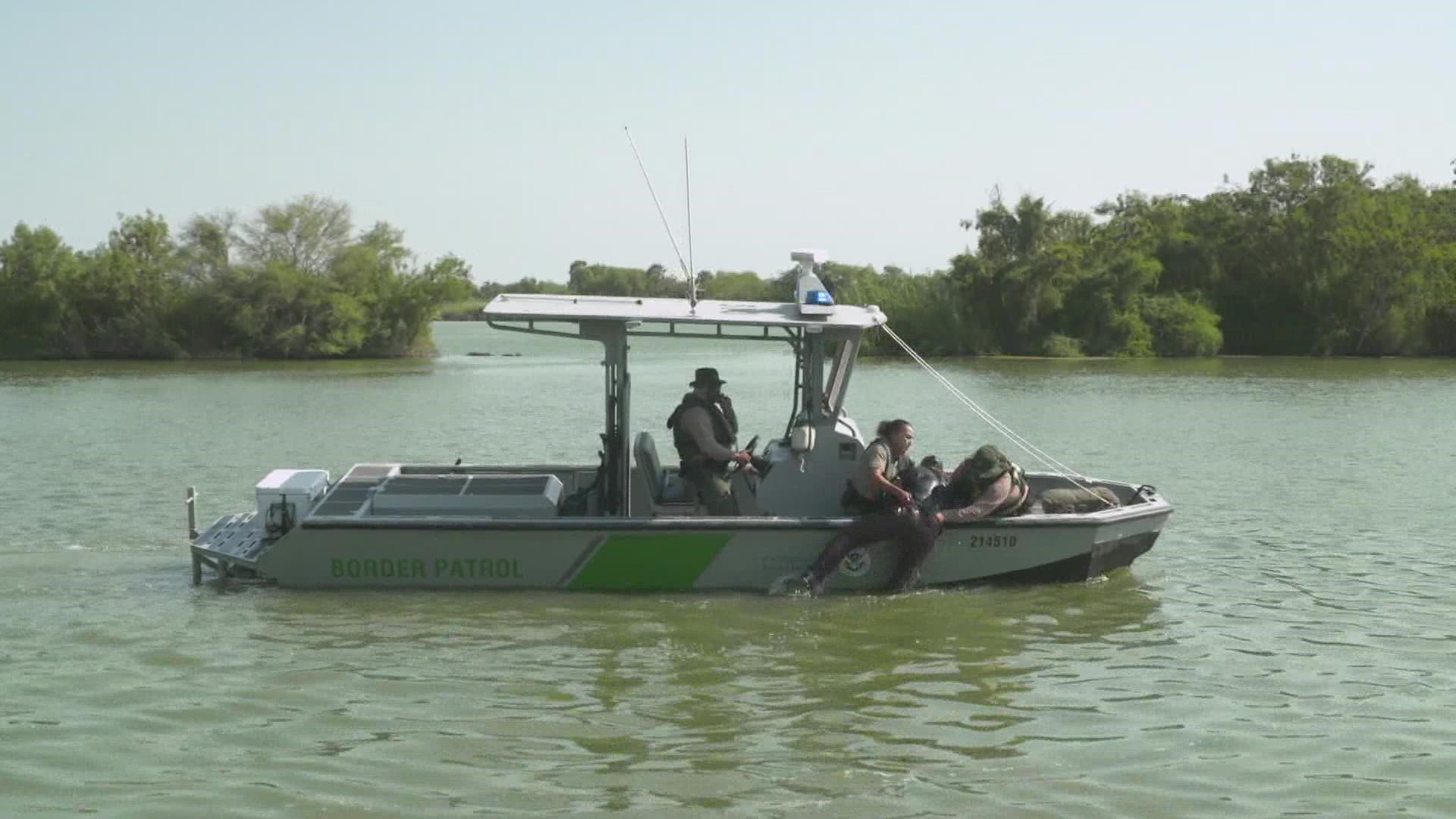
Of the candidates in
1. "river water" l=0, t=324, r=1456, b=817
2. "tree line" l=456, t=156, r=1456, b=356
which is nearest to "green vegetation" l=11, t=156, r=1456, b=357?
"tree line" l=456, t=156, r=1456, b=356

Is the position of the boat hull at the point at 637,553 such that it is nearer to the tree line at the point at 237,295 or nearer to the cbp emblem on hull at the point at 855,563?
the cbp emblem on hull at the point at 855,563

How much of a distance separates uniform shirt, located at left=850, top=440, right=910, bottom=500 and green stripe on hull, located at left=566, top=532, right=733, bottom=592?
954 mm

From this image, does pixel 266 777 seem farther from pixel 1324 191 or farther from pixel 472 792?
pixel 1324 191

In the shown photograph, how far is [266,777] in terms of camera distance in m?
7.19

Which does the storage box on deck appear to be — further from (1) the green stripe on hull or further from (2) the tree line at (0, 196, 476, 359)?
(2) the tree line at (0, 196, 476, 359)

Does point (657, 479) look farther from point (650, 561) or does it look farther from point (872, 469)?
point (872, 469)

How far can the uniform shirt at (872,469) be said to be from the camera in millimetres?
10422

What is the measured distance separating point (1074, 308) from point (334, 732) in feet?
176

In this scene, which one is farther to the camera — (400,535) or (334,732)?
(400,535)

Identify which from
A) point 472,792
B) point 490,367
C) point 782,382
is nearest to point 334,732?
point 472,792

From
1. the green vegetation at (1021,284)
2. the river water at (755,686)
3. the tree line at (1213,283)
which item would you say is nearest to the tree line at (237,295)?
the green vegetation at (1021,284)

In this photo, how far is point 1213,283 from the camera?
210ft

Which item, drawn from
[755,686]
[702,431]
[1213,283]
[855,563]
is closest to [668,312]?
[702,431]

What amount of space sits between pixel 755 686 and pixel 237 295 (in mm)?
56571
